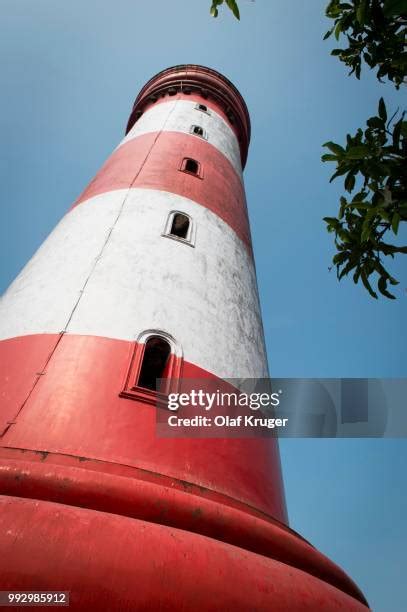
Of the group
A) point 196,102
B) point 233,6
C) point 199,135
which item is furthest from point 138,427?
point 196,102

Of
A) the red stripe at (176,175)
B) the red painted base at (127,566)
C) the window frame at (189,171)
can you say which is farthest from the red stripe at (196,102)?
the red painted base at (127,566)

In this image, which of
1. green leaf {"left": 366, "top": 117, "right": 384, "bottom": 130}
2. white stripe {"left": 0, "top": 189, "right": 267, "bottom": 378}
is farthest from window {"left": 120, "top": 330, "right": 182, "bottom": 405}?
green leaf {"left": 366, "top": 117, "right": 384, "bottom": 130}

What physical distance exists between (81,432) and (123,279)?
202 centimetres

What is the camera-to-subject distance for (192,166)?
8.59 metres

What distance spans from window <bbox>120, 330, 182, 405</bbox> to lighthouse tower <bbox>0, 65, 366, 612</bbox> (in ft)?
0.06

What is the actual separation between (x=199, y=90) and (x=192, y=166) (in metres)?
4.54

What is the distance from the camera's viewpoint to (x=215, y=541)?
10.5 ft

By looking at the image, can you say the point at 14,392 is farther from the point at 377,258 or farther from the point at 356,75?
the point at 356,75

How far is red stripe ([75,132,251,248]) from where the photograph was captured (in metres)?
7.47

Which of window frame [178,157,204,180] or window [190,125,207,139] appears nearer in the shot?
window frame [178,157,204,180]

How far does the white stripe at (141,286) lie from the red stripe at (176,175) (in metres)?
0.38

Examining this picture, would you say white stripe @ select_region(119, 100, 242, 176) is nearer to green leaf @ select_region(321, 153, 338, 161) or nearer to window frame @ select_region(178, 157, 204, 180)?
window frame @ select_region(178, 157, 204, 180)

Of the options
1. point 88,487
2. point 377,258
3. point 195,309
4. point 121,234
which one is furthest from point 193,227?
point 88,487

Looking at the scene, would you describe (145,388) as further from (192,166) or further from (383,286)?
(192,166)
